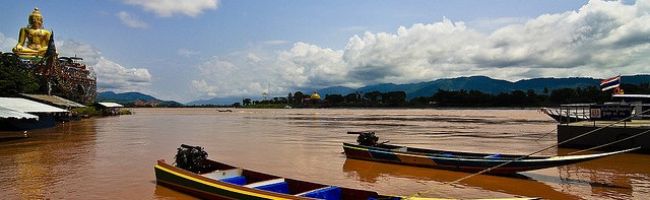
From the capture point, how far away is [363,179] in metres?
16.7

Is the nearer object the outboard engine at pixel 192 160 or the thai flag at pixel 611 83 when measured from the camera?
the outboard engine at pixel 192 160

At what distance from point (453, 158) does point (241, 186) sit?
8.85 m

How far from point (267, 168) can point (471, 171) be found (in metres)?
8.24

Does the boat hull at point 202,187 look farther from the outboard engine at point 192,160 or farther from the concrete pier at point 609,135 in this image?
the concrete pier at point 609,135

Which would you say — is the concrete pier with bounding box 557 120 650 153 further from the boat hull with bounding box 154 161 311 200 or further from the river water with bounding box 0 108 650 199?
the boat hull with bounding box 154 161 311 200

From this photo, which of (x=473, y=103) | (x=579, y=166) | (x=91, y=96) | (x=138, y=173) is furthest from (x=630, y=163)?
(x=473, y=103)

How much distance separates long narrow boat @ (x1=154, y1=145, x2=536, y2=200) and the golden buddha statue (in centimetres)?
7910

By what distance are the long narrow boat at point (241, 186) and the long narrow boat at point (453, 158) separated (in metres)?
5.67

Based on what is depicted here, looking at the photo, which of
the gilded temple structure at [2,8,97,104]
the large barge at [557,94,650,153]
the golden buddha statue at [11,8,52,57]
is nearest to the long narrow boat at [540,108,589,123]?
the large barge at [557,94,650,153]

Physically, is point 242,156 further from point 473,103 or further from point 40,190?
point 473,103

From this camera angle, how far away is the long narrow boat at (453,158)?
14.3m

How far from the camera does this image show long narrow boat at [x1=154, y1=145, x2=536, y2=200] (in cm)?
998

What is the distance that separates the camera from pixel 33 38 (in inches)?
3204

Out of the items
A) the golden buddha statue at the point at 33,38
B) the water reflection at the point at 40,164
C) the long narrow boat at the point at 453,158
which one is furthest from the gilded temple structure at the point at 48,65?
the long narrow boat at the point at 453,158
